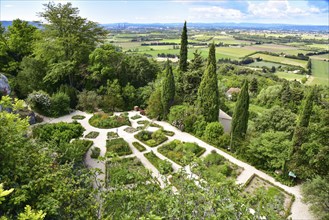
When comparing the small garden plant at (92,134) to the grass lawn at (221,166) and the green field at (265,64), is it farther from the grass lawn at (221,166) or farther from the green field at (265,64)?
the green field at (265,64)

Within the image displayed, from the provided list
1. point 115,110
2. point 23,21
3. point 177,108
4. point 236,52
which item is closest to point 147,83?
point 115,110

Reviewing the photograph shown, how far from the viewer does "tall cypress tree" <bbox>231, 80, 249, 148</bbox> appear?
1762 centimetres

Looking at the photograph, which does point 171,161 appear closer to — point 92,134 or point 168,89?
point 92,134

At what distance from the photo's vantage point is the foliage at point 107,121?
21.1 metres

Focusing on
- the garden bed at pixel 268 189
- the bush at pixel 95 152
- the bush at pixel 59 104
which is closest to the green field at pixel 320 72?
the garden bed at pixel 268 189

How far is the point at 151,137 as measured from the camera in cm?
1984

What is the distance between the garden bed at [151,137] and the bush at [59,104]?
8.51m

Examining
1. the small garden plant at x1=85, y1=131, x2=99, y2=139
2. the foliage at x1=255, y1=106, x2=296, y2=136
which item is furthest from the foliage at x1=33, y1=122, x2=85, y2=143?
the foliage at x1=255, y1=106, x2=296, y2=136

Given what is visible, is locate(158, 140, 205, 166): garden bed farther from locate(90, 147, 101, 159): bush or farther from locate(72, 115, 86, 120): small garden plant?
locate(72, 115, 86, 120): small garden plant

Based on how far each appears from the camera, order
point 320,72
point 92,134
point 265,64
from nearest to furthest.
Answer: point 92,134 → point 320,72 → point 265,64

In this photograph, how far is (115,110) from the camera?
2489 cm

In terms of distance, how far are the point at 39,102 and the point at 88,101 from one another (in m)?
4.54

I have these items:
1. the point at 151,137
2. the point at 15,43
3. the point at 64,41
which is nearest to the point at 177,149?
the point at 151,137

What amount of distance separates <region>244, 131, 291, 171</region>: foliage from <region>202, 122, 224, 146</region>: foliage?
10.2 feet
